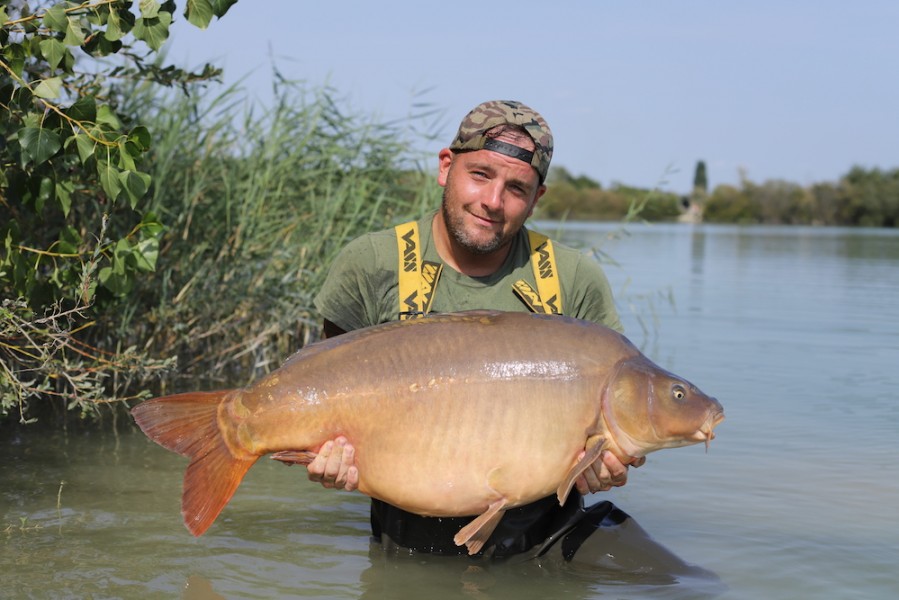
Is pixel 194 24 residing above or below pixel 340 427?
above

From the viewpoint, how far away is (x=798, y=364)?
952cm

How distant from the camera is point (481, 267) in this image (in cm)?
392

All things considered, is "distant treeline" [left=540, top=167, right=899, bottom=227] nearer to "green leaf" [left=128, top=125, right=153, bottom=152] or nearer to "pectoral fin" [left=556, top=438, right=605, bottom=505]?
"green leaf" [left=128, top=125, right=153, bottom=152]

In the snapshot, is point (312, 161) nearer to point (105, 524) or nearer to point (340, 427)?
point (105, 524)

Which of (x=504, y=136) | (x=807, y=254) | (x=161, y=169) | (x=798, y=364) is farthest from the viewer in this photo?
(x=807, y=254)

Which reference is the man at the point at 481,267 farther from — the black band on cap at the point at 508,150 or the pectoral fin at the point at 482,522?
the pectoral fin at the point at 482,522

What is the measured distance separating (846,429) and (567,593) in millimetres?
3864

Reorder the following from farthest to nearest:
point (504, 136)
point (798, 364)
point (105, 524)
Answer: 1. point (798, 364)
2. point (105, 524)
3. point (504, 136)

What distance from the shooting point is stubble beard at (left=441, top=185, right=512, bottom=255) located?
148 inches

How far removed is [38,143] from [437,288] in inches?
64.6

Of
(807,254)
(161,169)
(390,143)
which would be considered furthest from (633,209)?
(807,254)

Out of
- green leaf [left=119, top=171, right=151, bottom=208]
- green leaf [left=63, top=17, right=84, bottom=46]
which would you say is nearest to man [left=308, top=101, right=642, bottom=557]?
green leaf [left=119, top=171, right=151, bottom=208]

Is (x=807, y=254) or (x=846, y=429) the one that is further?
(x=807, y=254)

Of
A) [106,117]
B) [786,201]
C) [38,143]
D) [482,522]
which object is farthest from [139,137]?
[786,201]
